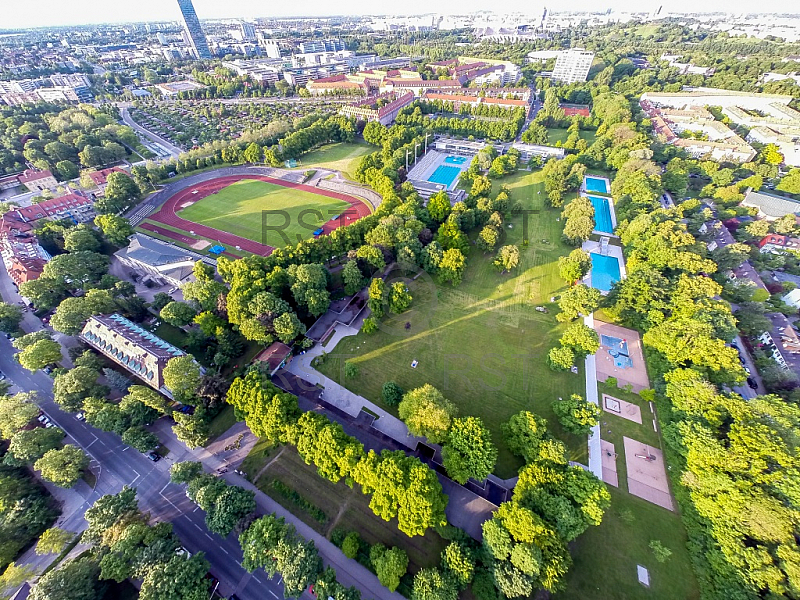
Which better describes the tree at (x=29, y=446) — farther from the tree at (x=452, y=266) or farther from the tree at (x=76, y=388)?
the tree at (x=452, y=266)

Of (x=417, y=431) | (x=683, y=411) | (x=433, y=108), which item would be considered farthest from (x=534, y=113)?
(x=417, y=431)

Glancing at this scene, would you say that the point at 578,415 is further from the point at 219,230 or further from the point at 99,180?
the point at 99,180

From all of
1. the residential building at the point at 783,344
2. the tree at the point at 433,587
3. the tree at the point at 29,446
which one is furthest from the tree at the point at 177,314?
the residential building at the point at 783,344

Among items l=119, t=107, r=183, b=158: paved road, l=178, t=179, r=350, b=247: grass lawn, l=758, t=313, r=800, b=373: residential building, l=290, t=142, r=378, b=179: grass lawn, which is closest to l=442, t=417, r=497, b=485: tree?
l=758, t=313, r=800, b=373: residential building

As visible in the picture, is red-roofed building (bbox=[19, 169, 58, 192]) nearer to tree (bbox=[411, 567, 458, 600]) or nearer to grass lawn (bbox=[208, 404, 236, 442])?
grass lawn (bbox=[208, 404, 236, 442])

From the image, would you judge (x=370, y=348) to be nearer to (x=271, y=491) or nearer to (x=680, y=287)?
(x=271, y=491)
